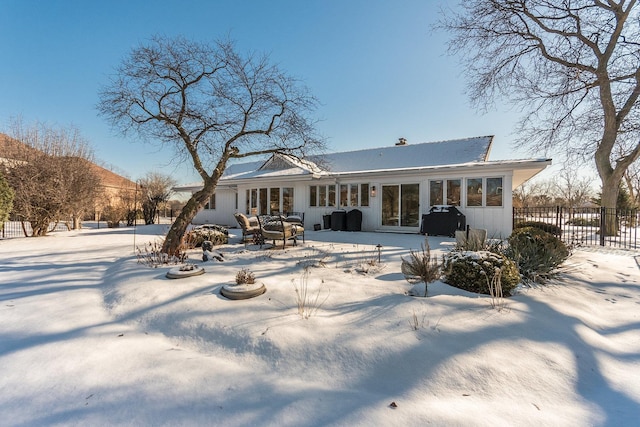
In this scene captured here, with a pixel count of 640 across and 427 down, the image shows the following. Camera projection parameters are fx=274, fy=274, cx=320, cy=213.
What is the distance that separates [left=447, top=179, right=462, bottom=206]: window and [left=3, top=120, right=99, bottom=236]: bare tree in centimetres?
1616

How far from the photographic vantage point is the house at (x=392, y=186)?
34.3ft

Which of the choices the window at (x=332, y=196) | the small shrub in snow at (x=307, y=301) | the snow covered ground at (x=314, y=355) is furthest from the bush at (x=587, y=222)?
the small shrub in snow at (x=307, y=301)

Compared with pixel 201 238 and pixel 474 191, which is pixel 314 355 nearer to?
pixel 201 238

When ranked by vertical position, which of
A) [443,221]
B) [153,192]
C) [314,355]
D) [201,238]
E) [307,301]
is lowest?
[314,355]

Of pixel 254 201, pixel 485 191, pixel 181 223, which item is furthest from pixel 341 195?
pixel 181 223

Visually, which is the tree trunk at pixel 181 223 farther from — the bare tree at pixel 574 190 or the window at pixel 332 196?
the bare tree at pixel 574 190

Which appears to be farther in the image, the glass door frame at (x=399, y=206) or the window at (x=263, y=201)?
the window at (x=263, y=201)

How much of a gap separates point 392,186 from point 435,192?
6.14 feet

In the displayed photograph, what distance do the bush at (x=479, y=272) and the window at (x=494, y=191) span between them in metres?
7.44

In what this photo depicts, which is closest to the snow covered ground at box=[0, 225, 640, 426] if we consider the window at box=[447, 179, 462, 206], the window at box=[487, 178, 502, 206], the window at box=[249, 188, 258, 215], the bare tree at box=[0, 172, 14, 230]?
the window at box=[487, 178, 502, 206]

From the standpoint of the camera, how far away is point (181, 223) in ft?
21.7

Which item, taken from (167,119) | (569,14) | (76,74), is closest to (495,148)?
(569,14)

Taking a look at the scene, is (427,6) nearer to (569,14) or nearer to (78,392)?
(569,14)

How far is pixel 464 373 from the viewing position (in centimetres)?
233
